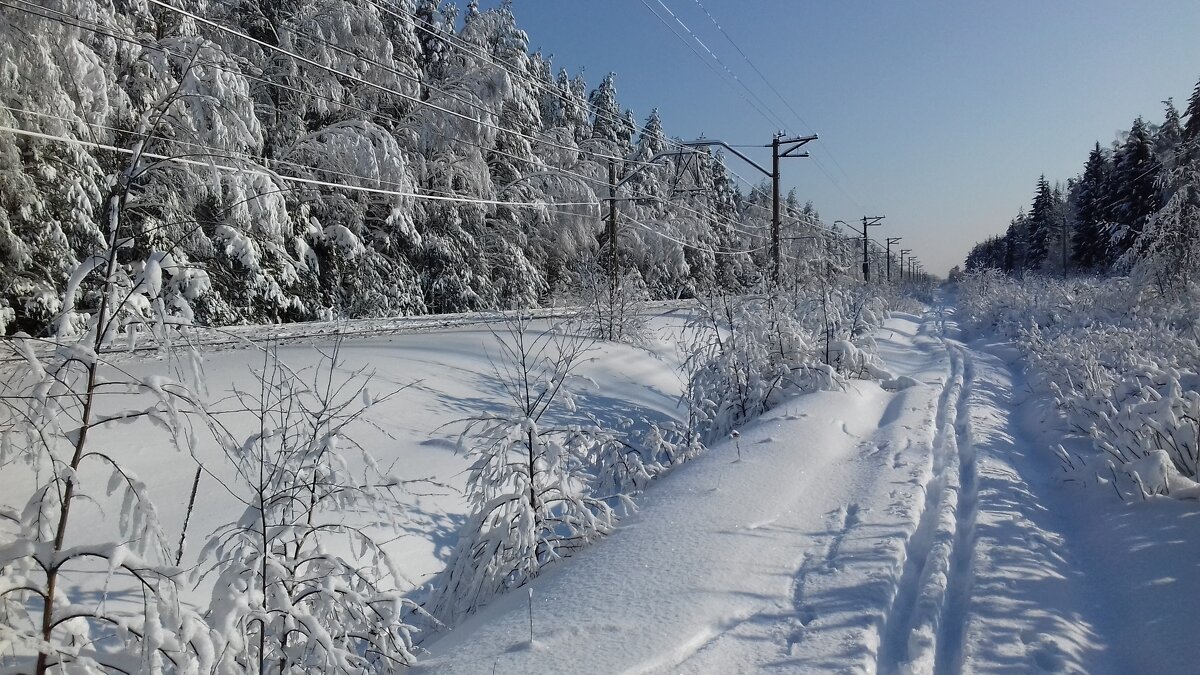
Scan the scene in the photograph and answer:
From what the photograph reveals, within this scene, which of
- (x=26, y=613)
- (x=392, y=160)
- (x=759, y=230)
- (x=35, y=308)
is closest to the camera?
(x=26, y=613)

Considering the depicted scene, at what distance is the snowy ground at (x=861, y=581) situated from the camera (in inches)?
109

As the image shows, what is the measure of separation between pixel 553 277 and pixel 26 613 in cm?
3104

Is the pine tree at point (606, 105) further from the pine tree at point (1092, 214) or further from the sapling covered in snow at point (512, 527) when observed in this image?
the sapling covered in snow at point (512, 527)

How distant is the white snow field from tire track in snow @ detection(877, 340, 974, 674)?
1 cm

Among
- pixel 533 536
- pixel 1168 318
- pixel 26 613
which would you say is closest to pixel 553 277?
pixel 1168 318

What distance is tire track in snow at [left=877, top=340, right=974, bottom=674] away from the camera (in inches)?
112

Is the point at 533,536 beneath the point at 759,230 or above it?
beneath

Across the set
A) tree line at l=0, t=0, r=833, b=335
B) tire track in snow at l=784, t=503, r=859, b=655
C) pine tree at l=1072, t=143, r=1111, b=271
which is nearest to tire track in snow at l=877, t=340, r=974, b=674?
tire track in snow at l=784, t=503, r=859, b=655

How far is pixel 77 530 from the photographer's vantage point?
3.85 m

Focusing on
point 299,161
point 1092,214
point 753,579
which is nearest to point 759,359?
point 753,579

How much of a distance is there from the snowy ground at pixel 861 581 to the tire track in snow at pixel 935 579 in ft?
0.04

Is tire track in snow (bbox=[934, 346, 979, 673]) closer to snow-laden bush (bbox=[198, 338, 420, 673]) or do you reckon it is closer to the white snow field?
the white snow field

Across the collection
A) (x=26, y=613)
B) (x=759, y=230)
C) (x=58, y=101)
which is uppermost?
(x=759, y=230)

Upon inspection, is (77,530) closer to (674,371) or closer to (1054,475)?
(1054,475)
